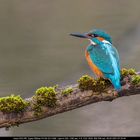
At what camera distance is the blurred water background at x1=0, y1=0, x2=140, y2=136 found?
8117mm

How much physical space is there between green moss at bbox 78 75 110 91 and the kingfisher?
0.06 metres

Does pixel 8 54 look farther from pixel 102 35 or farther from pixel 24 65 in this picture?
pixel 102 35

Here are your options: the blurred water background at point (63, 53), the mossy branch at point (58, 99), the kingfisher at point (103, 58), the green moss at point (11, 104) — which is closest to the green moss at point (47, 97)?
the mossy branch at point (58, 99)

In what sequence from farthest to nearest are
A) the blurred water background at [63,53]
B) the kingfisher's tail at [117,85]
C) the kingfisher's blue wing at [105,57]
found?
1. the blurred water background at [63,53]
2. the kingfisher's blue wing at [105,57]
3. the kingfisher's tail at [117,85]

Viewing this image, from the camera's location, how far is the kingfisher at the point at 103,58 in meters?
3.95

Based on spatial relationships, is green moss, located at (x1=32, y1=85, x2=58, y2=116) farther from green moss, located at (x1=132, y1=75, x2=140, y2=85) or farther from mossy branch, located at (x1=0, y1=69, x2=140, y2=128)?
green moss, located at (x1=132, y1=75, x2=140, y2=85)

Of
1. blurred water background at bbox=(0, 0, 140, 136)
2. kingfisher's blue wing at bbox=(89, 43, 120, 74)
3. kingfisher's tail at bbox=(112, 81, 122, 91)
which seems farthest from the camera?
blurred water background at bbox=(0, 0, 140, 136)

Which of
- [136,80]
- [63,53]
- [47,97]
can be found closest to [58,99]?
[47,97]

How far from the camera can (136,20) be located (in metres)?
10.4

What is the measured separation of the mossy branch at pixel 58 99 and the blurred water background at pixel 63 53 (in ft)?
10.6

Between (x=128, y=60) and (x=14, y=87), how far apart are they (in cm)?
147

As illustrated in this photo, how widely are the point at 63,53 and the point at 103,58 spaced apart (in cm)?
554

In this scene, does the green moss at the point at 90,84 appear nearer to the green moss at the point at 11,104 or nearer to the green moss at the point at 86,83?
the green moss at the point at 86,83

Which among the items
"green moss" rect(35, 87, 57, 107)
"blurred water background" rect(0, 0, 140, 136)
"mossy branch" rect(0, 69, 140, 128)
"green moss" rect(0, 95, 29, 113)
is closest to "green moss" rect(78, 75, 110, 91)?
"mossy branch" rect(0, 69, 140, 128)
